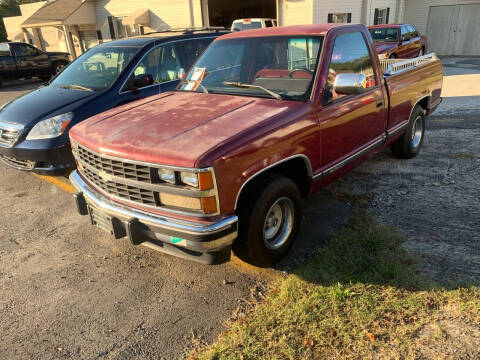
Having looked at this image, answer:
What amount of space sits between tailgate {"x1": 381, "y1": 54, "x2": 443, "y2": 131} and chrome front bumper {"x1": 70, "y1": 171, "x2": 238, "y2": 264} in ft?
9.94

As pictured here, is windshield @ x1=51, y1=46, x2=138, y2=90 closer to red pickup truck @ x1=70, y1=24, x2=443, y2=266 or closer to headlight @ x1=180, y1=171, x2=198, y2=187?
red pickup truck @ x1=70, y1=24, x2=443, y2=266

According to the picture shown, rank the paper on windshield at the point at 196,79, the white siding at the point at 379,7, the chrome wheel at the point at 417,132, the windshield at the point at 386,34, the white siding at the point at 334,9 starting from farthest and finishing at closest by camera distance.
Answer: the white siding at the point at 379,7 → the white siding at the point at 334,9 → the windshield at the point at 386,34 → the chrome wheel at the point at 417,132 → the paper on windshield at the point at 196,79

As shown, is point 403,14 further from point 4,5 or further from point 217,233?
point 4,5

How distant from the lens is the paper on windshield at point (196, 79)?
4.09m

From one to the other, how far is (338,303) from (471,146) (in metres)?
4.52

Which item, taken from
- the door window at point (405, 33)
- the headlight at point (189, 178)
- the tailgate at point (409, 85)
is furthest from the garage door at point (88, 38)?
the headlight at point (189, 178)

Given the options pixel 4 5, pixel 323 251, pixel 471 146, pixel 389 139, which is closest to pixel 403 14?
pixel 471 146

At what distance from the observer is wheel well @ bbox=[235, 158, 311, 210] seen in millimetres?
2998

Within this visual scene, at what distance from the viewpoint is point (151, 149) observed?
8.77 feet

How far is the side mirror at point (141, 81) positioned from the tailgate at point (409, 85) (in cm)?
328

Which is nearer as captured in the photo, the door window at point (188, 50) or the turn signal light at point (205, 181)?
the turn signal light at point (205, 181)

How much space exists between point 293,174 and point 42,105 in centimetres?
362

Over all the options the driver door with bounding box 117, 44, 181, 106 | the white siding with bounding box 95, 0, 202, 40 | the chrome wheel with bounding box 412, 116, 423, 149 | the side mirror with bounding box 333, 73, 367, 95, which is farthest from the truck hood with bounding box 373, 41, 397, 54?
the side mirror with bounding box 333, 73, 367, 95

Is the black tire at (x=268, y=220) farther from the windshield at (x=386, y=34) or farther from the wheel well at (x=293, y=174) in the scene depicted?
the windshield at (x=386, y=34)
